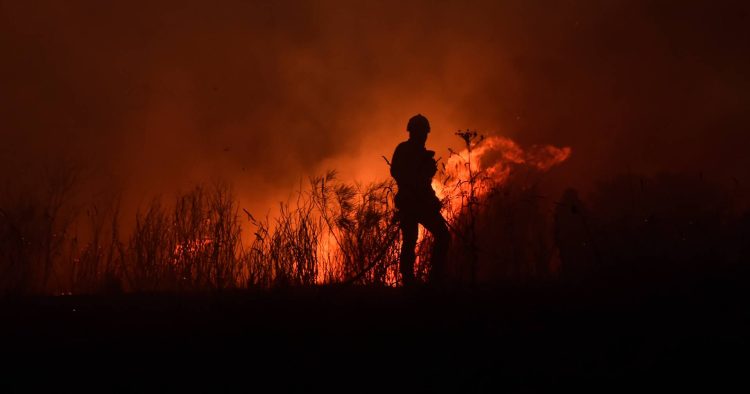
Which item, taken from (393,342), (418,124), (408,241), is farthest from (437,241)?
(393,342)

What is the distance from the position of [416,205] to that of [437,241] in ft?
1.59

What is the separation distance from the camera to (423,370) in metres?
3.87

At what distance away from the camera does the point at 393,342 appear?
14.1 ft

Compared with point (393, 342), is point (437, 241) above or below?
above

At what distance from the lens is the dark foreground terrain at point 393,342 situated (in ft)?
12.2

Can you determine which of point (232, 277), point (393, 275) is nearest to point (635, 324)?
point (393, 275)

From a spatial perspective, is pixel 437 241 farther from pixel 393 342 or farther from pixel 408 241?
pixel 393 342

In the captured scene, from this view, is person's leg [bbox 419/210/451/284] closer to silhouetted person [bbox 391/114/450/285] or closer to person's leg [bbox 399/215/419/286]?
silhouetted person [bbox 391/114/450/285]

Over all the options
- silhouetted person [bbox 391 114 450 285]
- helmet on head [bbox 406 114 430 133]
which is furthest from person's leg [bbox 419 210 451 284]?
helmet on head [bbox 406 114 430 133]

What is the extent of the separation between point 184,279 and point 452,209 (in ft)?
13.0

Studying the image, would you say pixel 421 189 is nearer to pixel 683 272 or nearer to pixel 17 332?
pixel 683 272

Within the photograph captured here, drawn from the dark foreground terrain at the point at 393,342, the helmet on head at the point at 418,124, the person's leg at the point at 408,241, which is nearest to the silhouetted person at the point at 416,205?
the person's leg at the point at 408,241

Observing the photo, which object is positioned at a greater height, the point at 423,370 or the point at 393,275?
the point at 393,275

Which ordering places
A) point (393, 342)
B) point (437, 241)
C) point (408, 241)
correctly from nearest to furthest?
point (393, 342) < point (437, 241) < point (408, 241)
